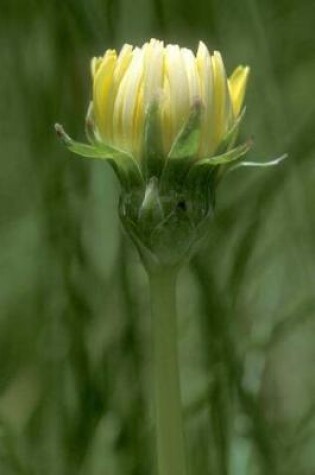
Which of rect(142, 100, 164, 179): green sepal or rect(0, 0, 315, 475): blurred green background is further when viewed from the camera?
rect(0, 0, 315, 475): blurred green background

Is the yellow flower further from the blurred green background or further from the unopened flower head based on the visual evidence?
the blurred green background

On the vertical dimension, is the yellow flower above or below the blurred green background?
above

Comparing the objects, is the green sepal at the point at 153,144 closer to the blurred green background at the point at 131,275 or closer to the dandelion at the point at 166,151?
the dandelion at the point at 166,151

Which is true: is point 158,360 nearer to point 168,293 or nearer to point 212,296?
point 168,293

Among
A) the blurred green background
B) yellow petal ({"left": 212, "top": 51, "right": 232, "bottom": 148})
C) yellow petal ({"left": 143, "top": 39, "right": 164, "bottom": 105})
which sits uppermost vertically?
yellow petal ({"left": 143, "top": 39, "right": 164, "bottom": 105})

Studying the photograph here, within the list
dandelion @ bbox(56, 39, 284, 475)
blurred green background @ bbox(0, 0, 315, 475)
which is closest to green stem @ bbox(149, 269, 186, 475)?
dandelion @ bbox(56, 39, 284, 475)

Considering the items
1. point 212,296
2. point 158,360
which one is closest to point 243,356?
point 212,296
